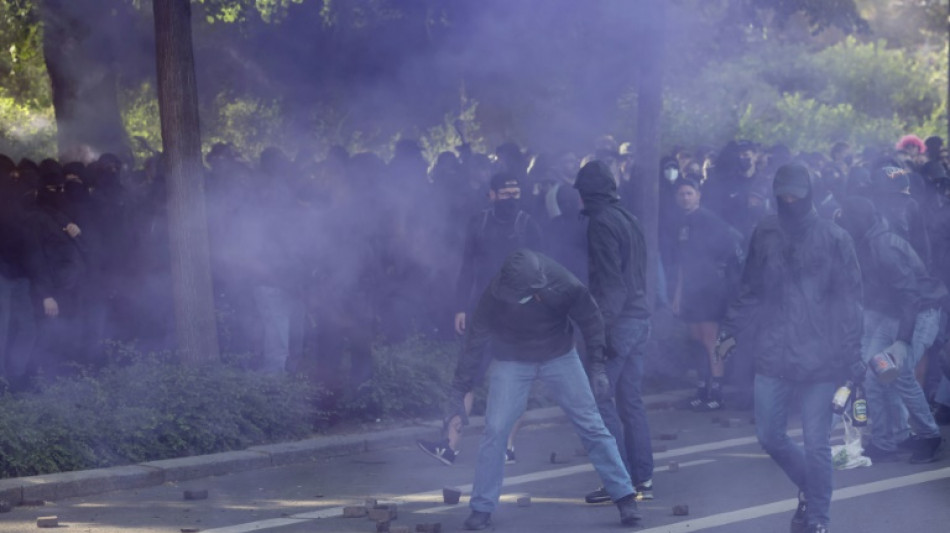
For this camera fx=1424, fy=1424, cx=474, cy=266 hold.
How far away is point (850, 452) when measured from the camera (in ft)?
25.0

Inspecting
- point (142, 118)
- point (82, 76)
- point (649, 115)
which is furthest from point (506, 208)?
point (142, 118)

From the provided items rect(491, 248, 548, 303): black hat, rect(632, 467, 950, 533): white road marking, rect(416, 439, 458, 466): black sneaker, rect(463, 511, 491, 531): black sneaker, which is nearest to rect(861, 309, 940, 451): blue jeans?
rect(632, 467, 950, 533): white road marking

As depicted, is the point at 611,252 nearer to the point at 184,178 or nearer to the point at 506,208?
the point at 506,208

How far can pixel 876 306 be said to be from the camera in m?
7.80

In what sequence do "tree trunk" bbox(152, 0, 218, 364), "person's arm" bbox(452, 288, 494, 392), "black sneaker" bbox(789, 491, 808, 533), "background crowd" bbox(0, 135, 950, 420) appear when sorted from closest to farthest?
1. "black sneaker" bbox(789, 491, 808, 533)
2. "person's arm" bbox(452, 288, 494, 392)
3. "tree trunk" bbox(152, 0, 218, 364)
4. "background crowd" bbox(0, 135, 950, 420)

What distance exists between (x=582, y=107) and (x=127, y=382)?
6467 mm

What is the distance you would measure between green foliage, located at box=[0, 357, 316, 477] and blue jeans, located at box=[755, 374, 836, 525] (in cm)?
324

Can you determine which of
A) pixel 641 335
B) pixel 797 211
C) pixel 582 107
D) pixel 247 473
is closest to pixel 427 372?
pixel 247 473

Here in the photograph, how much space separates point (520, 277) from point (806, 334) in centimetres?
121

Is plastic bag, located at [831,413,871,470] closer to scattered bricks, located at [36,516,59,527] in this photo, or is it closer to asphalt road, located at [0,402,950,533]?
asphalt road, located at [0,402,950,533]

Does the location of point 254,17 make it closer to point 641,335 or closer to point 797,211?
point 641,335

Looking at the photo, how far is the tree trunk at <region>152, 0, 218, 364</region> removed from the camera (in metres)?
8.10

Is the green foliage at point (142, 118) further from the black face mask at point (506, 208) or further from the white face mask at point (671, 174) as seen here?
the black face mask at point (506, 208)

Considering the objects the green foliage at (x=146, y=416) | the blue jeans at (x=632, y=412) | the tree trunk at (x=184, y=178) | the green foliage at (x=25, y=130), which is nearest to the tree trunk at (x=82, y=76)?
the green foliage at (x=25, y=130)
